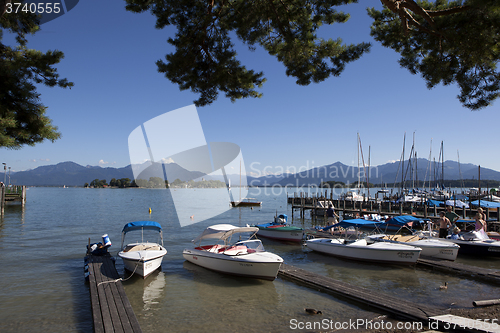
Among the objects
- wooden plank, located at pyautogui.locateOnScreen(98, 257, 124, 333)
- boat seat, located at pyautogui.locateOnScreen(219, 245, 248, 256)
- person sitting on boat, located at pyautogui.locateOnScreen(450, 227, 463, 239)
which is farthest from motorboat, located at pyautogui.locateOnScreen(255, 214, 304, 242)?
wooden plank, located at pyautogui.locateOnScreen(98, 257, 124, 333)

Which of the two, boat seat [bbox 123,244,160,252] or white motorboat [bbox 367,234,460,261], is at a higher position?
boat seat [bbox 123,244,160,252]

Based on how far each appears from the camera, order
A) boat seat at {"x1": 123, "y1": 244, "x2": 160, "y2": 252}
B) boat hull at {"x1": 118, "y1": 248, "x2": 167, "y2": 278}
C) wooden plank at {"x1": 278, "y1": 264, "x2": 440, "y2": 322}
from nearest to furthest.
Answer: wooden plank at {"x1": 278, "y1": 264, "x2": 440, "y2": 322} < boat hull at {"x1": 118, "y1": 248, "x2": 167, "y2": 278} < boat seat at {"x1": 123, "y1": 244, "x2": 160, "y2": 252}

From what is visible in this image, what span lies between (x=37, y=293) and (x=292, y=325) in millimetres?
8984

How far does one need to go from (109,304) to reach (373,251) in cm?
1141

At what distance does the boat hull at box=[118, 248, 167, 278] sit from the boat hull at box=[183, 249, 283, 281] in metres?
2.05

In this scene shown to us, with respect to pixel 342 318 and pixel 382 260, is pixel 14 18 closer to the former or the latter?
pixel 342 318

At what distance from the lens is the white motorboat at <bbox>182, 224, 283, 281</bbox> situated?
11156 millimetres

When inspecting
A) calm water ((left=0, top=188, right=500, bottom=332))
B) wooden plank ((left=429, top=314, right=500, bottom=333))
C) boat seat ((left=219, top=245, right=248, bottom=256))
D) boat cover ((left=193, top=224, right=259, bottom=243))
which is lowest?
calm water ((left=0, top=188, right=500, bottom=332))

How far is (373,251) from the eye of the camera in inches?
551

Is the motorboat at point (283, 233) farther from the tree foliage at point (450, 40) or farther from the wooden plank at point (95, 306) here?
the tree foliage at point (450, 40)

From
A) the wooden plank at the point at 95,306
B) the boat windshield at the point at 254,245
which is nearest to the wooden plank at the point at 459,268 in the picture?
the boat windshield at the point at 254,245

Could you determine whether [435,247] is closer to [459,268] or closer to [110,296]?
[459,268]

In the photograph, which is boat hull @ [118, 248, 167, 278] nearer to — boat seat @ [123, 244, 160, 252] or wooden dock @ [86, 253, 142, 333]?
boat seat @ [123, 244, 160, 252]

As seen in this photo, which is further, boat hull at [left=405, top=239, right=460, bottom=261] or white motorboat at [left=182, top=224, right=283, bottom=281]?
boat hull at [left=405, top=239, right=460, bottom=261]
